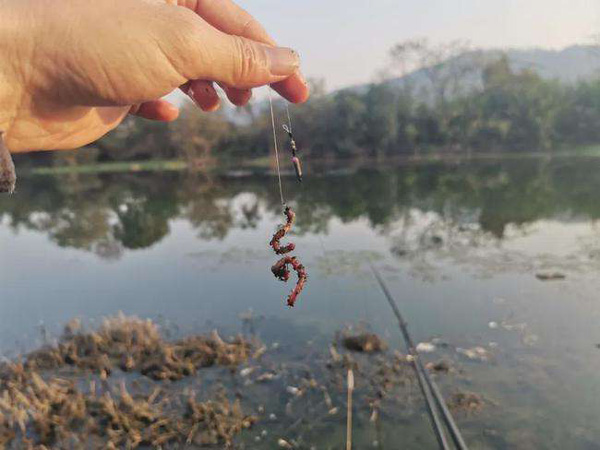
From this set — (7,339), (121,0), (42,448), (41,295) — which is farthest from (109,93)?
(41,295)

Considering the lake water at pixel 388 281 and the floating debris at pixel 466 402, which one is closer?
the floating debris at pixel 466 402

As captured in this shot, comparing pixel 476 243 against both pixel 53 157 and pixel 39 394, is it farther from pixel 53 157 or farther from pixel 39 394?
pixel 53 157

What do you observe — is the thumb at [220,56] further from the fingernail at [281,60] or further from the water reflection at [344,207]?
the water reflection at [344,207]

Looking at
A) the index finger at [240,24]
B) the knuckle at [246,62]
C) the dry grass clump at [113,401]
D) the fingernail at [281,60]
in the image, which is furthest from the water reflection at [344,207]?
the knuckle at [246,62]

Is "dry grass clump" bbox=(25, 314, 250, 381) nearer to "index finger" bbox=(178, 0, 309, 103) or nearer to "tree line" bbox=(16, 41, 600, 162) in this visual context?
"index finger" bbox=(178, 0, 309, 103)

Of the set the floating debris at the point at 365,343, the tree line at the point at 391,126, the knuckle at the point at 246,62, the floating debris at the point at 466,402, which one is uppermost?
the tree line at the point at 391,126

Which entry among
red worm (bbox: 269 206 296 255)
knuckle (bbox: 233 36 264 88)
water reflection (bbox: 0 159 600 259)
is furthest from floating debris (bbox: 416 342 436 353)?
knuckle (bbox: 233 36 264 88)
